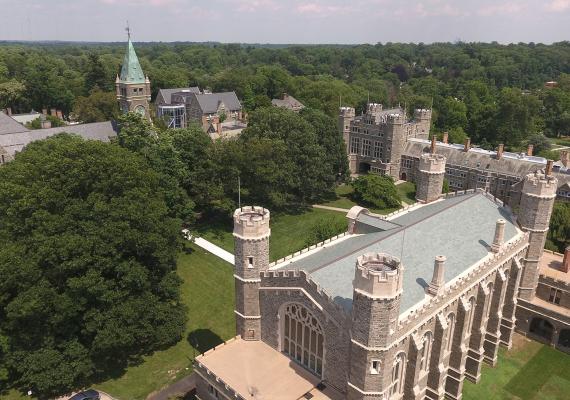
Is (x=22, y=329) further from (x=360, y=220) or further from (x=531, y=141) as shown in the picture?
(x=531, y=141)

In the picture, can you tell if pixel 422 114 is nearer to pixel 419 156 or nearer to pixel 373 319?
pixel 419 156

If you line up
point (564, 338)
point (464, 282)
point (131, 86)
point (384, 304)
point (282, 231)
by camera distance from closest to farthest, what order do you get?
point (384, 304)
point (464, 282)
point (564, 338)
point (282, 231)
point (131, 86)

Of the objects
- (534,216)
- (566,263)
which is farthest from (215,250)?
(566,263)

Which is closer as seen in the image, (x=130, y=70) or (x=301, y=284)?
(x=301, y=284)

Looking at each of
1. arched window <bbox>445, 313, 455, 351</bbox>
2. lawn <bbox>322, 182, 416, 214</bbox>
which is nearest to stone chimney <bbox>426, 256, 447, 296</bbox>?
arched window <bbox>445, 313, 455, 351</bbox>

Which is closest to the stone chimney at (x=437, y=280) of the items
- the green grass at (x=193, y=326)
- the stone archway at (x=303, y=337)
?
the stone archway at (x=303, y=337)

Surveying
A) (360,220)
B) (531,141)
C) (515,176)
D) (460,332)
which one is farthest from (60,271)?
(531,141)

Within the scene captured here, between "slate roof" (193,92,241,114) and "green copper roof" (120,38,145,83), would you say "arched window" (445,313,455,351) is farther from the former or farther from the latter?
"slate roof" (193,92,241,114)

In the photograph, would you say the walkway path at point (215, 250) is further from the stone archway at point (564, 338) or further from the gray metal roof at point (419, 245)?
the stone archway at point (564, 338)
